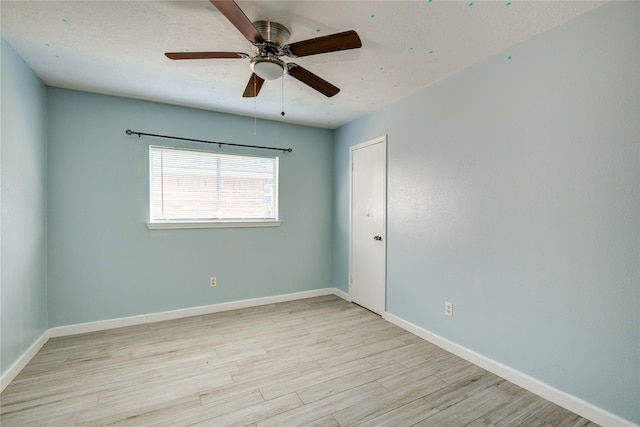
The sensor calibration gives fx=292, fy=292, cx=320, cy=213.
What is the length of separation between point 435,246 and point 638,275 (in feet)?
4.36

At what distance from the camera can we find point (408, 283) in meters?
3.07

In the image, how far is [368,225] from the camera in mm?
3652

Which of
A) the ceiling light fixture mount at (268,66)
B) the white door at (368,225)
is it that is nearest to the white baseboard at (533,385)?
the white door at (368,225)

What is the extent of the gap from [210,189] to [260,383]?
2285 millimetres

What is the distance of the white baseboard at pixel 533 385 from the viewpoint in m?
1.71

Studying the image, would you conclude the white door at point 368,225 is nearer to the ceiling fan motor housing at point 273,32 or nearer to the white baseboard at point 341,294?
the white baseboard at point 341,294

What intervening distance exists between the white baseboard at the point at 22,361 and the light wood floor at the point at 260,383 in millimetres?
44

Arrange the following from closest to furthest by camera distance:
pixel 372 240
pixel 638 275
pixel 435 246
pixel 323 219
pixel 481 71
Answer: pixel 638 275, pixel 481 71, pixel 435 246, pixel 372 240, pixel 323 219

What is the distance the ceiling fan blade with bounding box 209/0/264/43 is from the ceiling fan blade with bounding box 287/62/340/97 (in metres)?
0.29

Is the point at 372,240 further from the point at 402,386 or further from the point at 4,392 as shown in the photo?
the point at 4,392

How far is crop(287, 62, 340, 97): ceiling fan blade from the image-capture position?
1950 millimetres

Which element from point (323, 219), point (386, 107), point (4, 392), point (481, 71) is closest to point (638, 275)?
point (481, 71)

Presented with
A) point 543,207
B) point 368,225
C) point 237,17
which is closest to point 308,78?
point 237,17

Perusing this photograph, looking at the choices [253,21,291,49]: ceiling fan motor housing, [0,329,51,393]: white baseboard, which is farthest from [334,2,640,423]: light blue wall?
[0,329,51,393]: white baseboard
